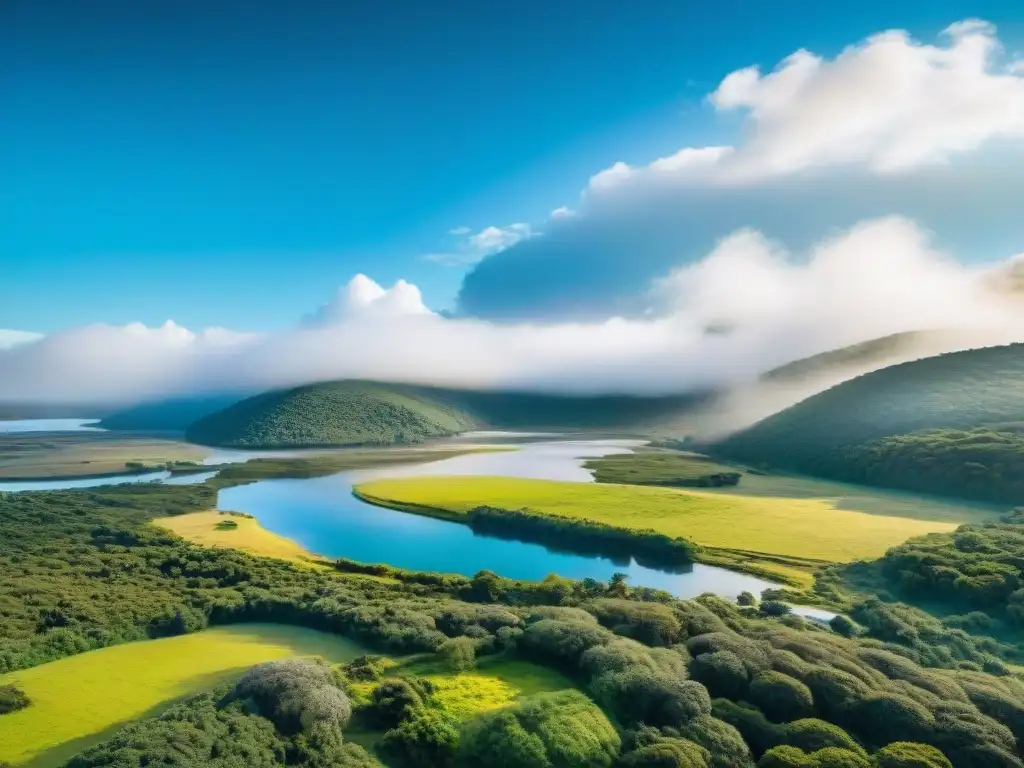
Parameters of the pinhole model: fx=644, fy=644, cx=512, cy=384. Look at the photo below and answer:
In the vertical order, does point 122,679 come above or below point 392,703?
below

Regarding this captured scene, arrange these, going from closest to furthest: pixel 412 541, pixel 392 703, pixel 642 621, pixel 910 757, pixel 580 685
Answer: pixel 910 757 < pixel 392 703 < pixel 580 685 < pixel 642 621 < pixel 412 541

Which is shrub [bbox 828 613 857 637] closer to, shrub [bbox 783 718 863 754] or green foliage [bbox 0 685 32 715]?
shrub [bbox 783 718 863 754]

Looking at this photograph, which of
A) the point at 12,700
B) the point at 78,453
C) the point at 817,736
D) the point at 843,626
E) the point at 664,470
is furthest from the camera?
the point at 78,453

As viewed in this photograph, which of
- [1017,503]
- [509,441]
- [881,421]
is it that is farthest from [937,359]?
[509,441]

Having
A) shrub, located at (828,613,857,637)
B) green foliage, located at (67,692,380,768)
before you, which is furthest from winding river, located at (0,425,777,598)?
green foliage, located at (67,692,380,768)

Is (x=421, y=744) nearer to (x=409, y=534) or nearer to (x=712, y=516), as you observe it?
(x=409, y=534)

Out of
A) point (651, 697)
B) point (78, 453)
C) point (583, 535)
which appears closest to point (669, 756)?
point (651, 697)

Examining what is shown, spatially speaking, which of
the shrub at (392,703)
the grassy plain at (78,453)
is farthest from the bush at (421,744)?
the grassy plain at (78,453)
